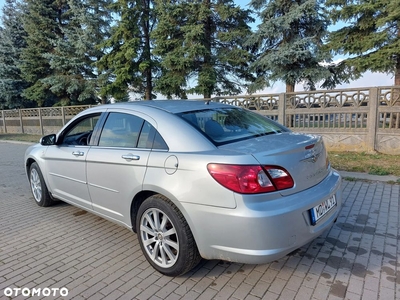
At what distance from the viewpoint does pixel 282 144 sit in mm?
2424

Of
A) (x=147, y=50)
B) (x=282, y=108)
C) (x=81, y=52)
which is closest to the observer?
(x=282, y=108)

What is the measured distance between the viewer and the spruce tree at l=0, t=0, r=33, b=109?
70.7ft

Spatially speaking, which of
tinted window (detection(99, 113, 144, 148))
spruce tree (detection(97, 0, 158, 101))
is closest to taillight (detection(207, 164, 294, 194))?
tinted window (detection(99, 113, 144, 148))

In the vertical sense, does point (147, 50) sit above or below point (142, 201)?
above

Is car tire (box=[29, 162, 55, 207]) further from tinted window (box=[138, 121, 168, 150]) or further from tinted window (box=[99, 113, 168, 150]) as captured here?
tinted window (box=[138, 121, 168, 150])

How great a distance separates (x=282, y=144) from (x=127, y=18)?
15.0 m

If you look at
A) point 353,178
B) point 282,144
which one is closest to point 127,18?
point 353,178

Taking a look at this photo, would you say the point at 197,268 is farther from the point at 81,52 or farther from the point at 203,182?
the point at 81,52

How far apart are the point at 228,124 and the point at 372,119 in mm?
6126

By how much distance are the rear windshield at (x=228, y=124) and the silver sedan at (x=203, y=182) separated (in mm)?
12

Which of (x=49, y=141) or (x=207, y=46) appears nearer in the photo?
(x=49, y=141)

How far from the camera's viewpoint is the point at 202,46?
509 inches

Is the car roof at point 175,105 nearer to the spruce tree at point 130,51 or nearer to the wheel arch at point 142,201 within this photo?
the wheel arch at point 142,201

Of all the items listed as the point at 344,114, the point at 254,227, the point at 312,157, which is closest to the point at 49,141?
the point at 254,227
